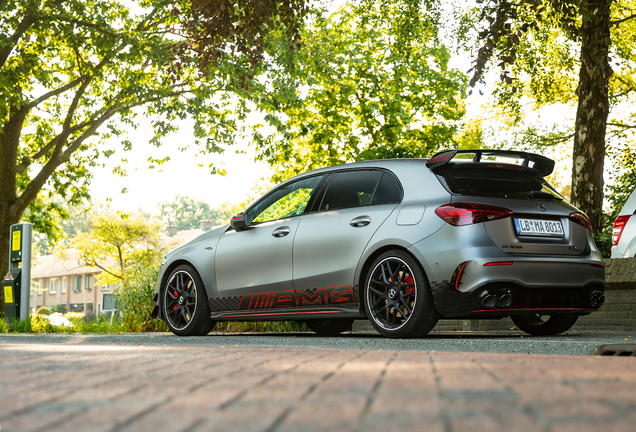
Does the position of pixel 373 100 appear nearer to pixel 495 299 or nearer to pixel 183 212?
pixel 495 299

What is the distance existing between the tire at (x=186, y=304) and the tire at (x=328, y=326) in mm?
1270

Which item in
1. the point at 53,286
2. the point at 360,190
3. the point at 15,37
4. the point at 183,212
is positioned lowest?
the point at 360,190

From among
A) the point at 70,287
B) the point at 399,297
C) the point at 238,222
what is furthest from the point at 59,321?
the point at 70,287

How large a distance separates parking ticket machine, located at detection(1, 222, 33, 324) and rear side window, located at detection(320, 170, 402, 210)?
7.12 meters

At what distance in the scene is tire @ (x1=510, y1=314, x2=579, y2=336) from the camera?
743cm

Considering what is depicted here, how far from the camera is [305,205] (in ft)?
24.9

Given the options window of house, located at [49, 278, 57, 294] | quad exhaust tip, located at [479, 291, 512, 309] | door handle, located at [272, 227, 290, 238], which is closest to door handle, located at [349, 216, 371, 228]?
door handle, located at [272, 227, 290, 238]

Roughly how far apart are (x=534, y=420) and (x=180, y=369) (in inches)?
67.7

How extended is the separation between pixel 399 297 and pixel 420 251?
1.57ft

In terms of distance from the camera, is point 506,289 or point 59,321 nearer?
point 506,289

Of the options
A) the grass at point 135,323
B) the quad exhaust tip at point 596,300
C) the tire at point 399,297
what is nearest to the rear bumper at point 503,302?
the tire at point 399,297

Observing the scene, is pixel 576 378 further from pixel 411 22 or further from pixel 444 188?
pixel 411 22

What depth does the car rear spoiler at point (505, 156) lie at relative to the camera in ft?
21.2

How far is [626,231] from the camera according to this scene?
9.02 metres
